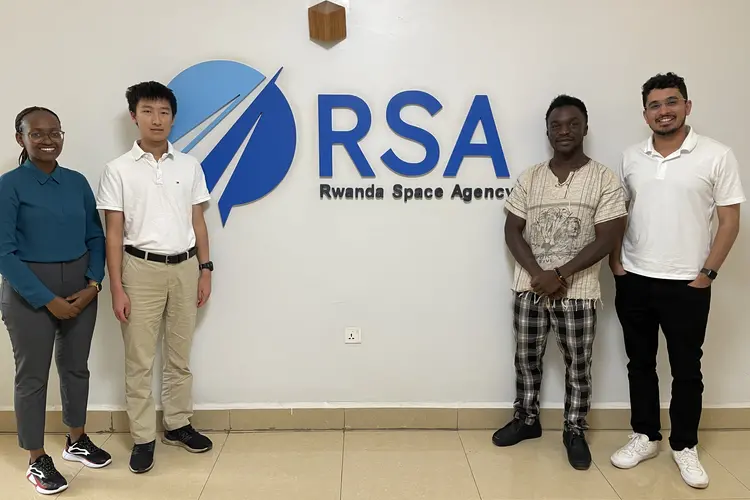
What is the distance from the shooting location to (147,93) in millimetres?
2584

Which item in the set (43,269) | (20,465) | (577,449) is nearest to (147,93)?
(43,269)

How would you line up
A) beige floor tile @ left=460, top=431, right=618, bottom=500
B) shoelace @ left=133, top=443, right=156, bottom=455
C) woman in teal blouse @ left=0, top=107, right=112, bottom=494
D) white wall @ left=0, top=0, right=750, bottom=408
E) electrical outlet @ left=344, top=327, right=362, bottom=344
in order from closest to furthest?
1. woman in teal blouse @ left=0, top=107, right=112, bottom=494
2. beige floor tile @ left=460, top=431, right=618, bottom=500
3. shoelace @ left=133, top=443, right=156, bottom=455
4. white wall @ left=0, top=0, right=750, bottom=408
5. electrical outlet @ left=344, top=327, right=362, bottom=344

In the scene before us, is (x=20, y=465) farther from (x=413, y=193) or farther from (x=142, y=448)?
(x=413, y=193)

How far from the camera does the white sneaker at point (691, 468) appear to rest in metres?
2.50

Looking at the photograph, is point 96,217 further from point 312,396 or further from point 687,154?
point 687,154

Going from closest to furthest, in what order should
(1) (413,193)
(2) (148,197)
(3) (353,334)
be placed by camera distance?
(2) (148,197)
(1) (413,193)
(3) (353,334)

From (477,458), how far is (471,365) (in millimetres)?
472

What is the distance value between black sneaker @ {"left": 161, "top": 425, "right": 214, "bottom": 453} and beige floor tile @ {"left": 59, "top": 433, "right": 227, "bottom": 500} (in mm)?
25

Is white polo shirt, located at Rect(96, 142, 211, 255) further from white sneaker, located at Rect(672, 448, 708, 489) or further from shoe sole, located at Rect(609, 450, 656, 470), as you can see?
white sneaker, located at Rect(672, 448, 708, 489)

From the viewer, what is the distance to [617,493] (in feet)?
8.13

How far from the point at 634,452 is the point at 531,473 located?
50cm

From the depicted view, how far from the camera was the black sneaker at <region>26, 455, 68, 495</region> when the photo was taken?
2486 millimetres

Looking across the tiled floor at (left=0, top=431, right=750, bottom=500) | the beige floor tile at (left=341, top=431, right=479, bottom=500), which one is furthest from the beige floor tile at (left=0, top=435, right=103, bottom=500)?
the beige floor tile at (left=341, top=431, right=479, bottom=500)

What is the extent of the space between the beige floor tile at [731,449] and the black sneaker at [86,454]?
2865 mm
